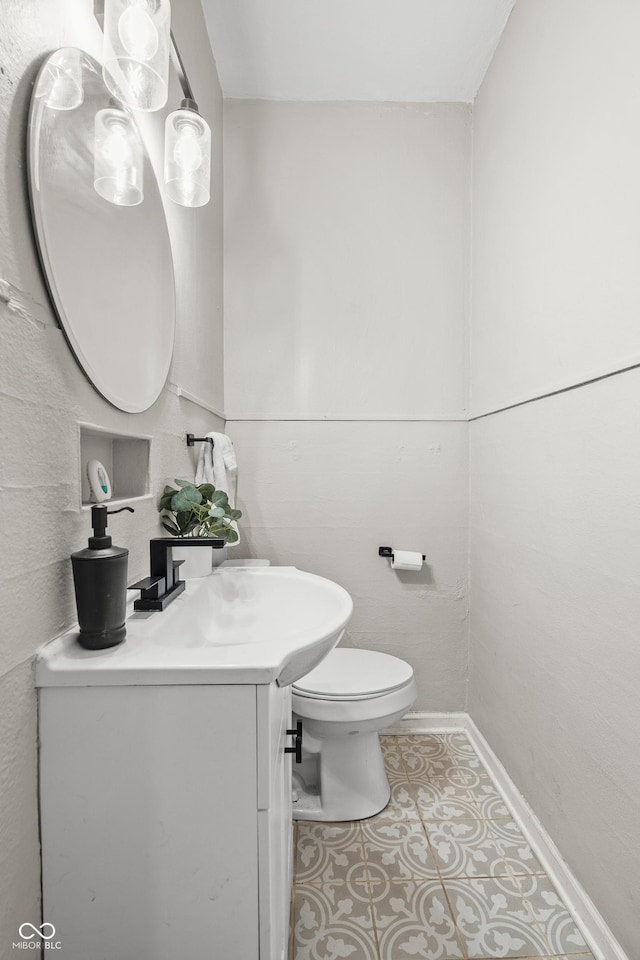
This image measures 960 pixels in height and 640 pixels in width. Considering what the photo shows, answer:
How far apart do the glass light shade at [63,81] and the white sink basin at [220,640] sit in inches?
30.3

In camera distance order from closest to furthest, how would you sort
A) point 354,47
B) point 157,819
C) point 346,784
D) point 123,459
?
point 157,819 < point 123,459 < point 346,784 < point 354,47

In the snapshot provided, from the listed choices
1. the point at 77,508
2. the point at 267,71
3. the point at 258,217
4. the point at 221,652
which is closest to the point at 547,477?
the point at 221,652

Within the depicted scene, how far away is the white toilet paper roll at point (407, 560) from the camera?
74.0 inches

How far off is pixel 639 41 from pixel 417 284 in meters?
1.06

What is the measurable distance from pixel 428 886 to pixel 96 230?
1656 mm

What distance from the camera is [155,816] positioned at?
624mm

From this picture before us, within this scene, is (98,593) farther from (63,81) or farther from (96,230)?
(63,81)

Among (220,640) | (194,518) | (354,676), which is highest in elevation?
(194,518)

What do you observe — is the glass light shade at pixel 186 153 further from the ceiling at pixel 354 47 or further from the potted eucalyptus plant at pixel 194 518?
the ceiling at pixel 354 47

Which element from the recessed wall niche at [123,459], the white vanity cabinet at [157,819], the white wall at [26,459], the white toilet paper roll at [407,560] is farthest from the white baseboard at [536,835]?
the recessed wall niche at [123,459]

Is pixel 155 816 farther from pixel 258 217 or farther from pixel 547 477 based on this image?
pixel 258 217

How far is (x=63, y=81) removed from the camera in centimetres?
70

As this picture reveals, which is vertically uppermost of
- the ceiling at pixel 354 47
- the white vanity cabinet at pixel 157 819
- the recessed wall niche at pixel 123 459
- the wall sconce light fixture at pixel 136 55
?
the ceiling at pixel 354 47

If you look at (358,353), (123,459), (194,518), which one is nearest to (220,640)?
(194,518)
